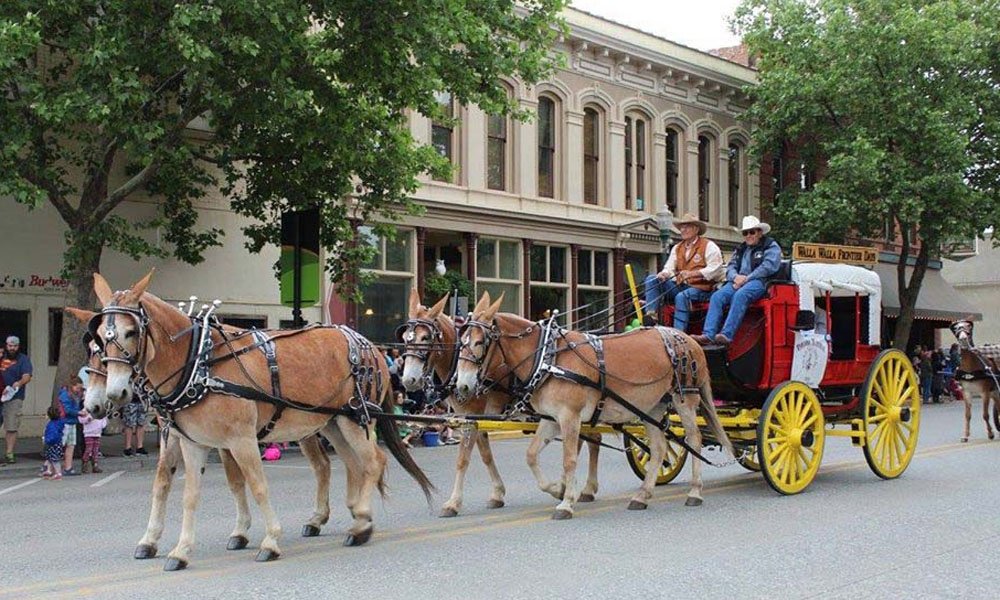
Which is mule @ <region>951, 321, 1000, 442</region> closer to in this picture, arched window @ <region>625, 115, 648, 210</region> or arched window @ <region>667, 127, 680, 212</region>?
arched window @ <region>625, 115, 648, 210</region>

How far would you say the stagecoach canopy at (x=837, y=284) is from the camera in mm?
11695

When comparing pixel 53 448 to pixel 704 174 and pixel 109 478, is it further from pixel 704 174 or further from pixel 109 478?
pixel 704 174

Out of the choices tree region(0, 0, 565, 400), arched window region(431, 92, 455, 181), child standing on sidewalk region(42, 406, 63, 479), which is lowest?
child standing on sidewalk region(42, 406, 63, 479)

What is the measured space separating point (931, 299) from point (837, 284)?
28.3 metres

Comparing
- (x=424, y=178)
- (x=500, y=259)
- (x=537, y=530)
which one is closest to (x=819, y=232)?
(x=500, y=259)

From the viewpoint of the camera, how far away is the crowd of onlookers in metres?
32.8

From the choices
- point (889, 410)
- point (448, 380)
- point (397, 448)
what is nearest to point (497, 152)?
point (889, 410)

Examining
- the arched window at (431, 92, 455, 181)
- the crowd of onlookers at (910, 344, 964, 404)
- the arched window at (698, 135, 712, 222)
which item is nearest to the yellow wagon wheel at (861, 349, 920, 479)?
the arched window at (431, 92, 455, 181)

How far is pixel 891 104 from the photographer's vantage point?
29094mm

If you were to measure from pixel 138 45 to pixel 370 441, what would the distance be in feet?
27.4

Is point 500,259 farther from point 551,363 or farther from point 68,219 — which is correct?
point 551,363

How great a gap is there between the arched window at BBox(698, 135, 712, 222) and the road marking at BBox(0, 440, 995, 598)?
2057cm

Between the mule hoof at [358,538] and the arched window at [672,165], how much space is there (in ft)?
81.5

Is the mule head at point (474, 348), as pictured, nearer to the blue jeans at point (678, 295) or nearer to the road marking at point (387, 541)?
the road marking at point (387, 541)
